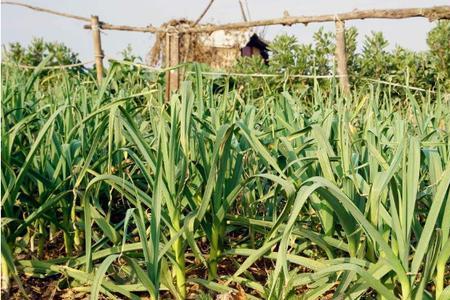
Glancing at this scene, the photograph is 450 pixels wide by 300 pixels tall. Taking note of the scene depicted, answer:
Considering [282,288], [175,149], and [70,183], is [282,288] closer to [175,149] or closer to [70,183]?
[175,149]

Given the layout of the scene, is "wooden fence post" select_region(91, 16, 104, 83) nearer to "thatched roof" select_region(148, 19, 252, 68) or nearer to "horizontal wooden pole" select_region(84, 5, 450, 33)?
"horizontal wooden pole" select_region(84, 5, 450, 33)

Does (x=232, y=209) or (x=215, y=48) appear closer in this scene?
(x=232, y=209)

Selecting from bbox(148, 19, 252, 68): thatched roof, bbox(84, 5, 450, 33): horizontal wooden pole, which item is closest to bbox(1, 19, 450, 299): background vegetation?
bbox(84, 5, 450, 33): horizontal wooden pole

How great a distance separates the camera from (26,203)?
5.44 ft

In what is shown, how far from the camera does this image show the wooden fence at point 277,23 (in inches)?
135

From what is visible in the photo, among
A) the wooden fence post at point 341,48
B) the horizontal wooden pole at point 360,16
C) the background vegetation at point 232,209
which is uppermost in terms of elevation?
the horizontal wooden pole at point 360,16

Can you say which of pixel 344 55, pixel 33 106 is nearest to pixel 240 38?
pixel 344 55

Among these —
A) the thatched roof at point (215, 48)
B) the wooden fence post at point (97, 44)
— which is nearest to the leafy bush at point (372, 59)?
the wooden fence post at point (97, 44)

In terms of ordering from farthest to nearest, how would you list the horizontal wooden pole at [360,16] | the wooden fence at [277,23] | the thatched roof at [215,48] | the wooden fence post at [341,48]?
the thatched roof at [215,48] < the wooden fence post at [341,48] < the wooden fence at [277,23] < the horizontal wooden pole at [360,16]

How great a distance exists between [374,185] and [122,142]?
2.74ft

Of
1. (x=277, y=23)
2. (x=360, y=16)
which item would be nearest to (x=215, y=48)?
(x=277, y=23)

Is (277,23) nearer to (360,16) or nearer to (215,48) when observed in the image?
(360,16)

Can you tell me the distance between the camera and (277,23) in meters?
4.33

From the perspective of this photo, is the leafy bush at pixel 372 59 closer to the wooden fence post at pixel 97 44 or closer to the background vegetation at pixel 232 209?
the wooden fence post at pixel 97 44
